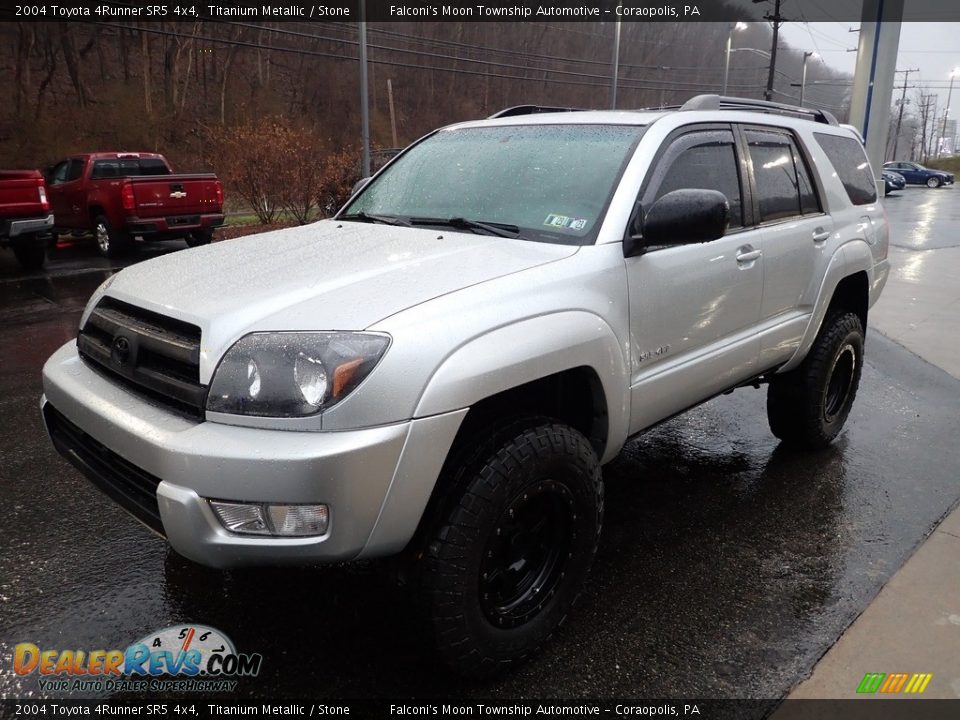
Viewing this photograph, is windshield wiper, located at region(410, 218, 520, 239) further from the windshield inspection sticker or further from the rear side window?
the rear side window

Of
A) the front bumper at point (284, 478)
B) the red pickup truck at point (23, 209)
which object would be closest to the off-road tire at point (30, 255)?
the red pickup truck at point (23, 209)

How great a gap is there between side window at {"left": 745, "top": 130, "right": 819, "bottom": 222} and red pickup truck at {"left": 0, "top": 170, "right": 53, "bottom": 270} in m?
9.65

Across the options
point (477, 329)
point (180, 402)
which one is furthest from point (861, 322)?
point (180, 402)

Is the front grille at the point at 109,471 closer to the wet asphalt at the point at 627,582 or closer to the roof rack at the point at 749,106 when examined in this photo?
the wet asphalt at the point at 627,582

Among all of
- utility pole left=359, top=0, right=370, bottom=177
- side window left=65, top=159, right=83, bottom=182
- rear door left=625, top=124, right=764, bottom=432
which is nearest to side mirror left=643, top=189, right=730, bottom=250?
rear door left=625, top=124, right=764, bottom=432

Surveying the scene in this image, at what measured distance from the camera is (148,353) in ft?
7.22

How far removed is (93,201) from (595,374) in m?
12.7

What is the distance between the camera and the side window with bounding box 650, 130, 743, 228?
2982 mm

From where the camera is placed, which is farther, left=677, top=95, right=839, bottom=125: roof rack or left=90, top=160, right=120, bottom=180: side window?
left=90, top=160, right=120, bottom=180: side window

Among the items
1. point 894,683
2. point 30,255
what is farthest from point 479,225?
point 30,255

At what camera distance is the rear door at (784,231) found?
343cm

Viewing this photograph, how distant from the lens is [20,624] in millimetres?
2545

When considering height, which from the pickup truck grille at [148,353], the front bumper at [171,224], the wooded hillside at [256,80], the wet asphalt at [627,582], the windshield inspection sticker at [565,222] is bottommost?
the wet asphalt at [627,582]

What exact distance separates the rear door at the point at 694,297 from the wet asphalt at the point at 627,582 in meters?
0.65
